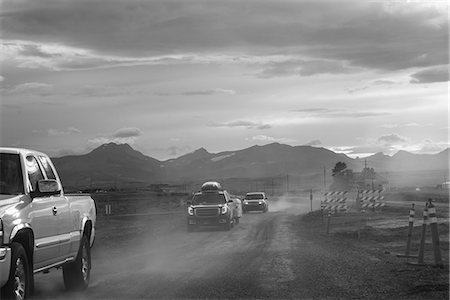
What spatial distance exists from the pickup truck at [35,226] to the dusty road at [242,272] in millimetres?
795

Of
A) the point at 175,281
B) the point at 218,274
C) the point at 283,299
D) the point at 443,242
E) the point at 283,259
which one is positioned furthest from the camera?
the point at 443,242

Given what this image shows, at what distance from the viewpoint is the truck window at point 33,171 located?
1059 cm

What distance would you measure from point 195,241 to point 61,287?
12439 millimetres

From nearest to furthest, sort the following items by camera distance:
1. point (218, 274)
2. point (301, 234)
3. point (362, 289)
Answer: point (362, 289) < point (218, 274) < point (301, 234)

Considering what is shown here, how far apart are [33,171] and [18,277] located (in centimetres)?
199

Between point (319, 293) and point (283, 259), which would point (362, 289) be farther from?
point (283, 259)

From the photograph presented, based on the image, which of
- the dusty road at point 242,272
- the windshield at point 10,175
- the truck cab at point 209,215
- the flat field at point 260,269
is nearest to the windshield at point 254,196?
the truck cab at point 209,215

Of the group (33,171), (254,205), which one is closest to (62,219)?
(33,171)

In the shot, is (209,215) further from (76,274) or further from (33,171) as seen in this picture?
(33,171)

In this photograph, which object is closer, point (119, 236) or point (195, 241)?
point (195, 241)

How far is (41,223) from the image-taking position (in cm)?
1025

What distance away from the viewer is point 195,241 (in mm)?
25031

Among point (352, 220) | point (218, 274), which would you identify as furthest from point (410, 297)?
point (352, 220)

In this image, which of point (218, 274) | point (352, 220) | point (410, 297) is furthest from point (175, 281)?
point (352, 220)
